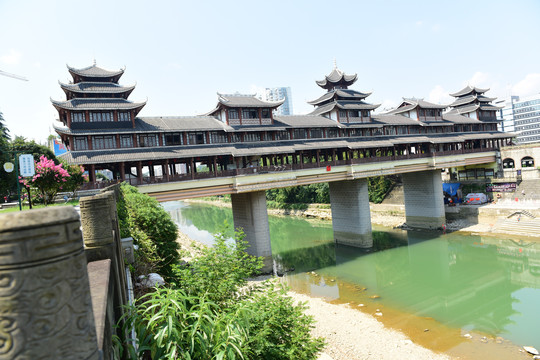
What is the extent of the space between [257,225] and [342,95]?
15995 mm

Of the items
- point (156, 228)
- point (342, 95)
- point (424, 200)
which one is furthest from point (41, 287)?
point (424, 200)

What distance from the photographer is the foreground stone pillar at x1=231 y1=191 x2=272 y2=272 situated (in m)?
21.6

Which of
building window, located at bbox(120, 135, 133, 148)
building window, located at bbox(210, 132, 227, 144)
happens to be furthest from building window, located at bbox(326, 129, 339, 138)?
building window, located at bbox(120, 135, 133, 148)

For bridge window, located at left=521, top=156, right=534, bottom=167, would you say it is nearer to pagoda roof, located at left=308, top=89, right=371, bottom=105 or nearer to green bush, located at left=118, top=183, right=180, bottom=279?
pagoda roof, located at left=308, top=89, right=371, bottom=105

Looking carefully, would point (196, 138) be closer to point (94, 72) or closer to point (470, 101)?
point (94, 72)

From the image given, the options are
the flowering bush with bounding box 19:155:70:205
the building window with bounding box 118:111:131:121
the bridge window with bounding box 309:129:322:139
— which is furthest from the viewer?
the bridge window with bounding box 309:129:322:139

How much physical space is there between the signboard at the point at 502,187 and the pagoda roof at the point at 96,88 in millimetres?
34896

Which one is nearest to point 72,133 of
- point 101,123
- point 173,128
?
point 101,123

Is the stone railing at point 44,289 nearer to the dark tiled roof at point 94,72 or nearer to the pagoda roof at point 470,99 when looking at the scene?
the dark tiled roof at point 94,72

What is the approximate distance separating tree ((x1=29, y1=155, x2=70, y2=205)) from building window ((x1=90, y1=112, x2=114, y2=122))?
18.2 ft

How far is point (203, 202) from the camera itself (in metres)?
74.5

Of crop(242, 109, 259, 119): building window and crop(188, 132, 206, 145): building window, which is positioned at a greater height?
crop(242, 109, 259, 119): building window

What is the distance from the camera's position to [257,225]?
21781 millimetres

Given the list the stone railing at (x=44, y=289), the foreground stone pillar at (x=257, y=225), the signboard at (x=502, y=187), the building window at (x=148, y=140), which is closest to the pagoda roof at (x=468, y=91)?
the signboard at (x=502, y=187)
